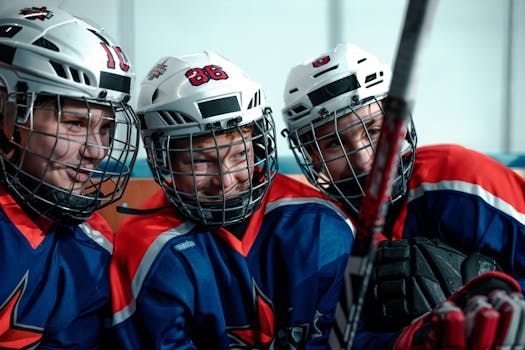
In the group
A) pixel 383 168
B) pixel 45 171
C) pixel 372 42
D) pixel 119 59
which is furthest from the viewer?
pixel 372 42

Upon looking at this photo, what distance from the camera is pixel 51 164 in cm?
95

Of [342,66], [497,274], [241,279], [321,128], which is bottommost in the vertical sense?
[241,279]

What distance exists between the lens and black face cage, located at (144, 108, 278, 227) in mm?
1021

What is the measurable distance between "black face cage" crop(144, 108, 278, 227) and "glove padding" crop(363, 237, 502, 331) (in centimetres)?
25

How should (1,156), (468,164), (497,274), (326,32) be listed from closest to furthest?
(497,274), (1,156), (468,164), (326,32)

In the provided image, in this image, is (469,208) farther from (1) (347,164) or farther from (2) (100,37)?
(2) (100,37)

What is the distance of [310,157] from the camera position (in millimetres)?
1209

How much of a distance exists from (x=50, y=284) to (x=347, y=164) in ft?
1.94

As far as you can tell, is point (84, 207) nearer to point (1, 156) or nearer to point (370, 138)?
point (1, 156)

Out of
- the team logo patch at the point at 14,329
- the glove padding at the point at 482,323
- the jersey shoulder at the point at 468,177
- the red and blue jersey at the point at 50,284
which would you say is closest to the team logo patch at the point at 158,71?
the red and blue jersey at the point at 50,284

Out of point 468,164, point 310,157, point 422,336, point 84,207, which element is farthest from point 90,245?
point 468,164

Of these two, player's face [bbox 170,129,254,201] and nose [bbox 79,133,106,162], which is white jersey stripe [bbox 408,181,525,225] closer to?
player's face [bbox 170,129,254,201]

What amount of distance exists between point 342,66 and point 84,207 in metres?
0.57

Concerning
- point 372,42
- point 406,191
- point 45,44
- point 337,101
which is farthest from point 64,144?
point 372,42
